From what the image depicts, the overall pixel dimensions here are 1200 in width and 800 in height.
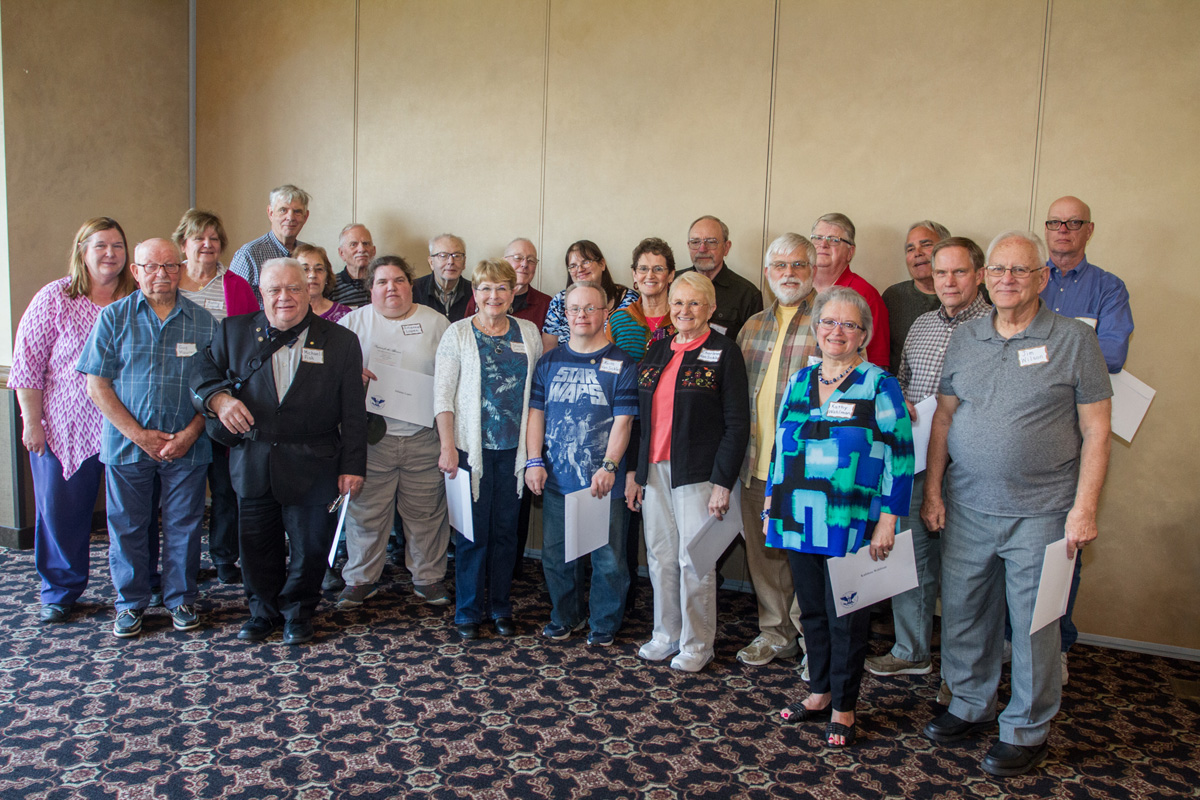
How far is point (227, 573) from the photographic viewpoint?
160 inches

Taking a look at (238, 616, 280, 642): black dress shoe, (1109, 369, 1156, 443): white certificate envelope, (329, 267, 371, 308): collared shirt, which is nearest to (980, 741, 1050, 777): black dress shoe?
(1109, 369, 1156, 443): white certificate envelope

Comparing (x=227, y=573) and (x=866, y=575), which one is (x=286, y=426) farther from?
(x=866, y=575)

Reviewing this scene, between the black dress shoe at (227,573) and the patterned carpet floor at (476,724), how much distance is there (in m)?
0.42

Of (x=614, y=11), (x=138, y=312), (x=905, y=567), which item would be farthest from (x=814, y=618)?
(x=614, y=11)

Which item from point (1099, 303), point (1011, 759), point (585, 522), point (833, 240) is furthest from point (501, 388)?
point (1099, 303)

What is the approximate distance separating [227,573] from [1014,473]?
3.65 metres

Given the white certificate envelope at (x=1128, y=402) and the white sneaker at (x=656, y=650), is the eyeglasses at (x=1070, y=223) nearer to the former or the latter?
the white certificate envelope at (x=1128, y=402)

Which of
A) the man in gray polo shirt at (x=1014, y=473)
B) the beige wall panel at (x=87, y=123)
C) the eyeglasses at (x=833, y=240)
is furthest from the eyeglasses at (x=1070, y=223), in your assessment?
the beige wall panel at (x=87, y=123)

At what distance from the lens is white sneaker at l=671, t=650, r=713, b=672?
10.6 feet

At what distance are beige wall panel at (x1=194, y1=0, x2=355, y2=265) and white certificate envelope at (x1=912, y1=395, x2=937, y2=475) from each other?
413 cm

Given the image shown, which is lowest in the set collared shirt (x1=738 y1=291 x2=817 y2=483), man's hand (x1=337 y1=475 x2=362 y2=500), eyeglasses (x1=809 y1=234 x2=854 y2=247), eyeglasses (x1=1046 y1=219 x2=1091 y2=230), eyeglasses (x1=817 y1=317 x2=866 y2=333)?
man's hand (x1=337 y1=475 x2=362 y2=500)

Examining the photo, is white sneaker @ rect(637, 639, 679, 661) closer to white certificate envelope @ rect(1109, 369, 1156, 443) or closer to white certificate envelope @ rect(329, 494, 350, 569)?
white certificate envelope @ rect(329, 494, 350, 569)

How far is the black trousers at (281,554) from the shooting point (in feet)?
10.9

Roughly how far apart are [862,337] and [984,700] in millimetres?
1316
